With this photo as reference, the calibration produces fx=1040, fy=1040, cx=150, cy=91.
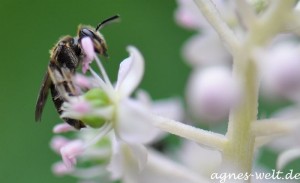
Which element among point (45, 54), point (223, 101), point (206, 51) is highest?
point (45, 54)

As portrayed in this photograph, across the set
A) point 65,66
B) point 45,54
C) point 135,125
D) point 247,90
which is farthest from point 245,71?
point 45,54

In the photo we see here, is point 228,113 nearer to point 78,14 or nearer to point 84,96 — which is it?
point 84,96

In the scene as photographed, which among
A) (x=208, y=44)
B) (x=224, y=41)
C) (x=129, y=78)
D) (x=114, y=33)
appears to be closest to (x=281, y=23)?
(x=224, y=41)

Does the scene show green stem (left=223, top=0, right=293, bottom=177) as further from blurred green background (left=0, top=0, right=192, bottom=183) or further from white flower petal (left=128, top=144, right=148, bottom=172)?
blurred green background (left=0, top=0, right=192, bottom=183)

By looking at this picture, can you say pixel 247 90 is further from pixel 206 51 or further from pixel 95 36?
pixel 206 51

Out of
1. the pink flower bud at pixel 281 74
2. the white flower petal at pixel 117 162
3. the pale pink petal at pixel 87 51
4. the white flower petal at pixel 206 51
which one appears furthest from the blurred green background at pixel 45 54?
the pink flower bud at pixel 281 74

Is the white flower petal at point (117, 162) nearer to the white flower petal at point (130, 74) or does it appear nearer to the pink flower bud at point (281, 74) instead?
the white flower petal at point (130, 74)
